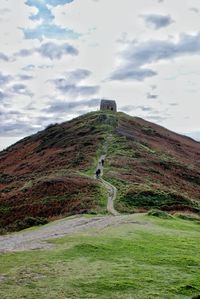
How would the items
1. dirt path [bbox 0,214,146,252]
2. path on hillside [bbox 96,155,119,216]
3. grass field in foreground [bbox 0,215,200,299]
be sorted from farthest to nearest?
path on hillside [bbox 96,155,119,216] < dirt path [bbox 0,214,146,252] < grass field in foreground [bbox 0,215,200,299]

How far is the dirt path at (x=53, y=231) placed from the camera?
2322cm

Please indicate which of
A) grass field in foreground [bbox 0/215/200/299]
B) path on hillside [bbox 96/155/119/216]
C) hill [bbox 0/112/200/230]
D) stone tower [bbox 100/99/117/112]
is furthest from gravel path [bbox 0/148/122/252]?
stone tower [bbox 100/99/117/112]

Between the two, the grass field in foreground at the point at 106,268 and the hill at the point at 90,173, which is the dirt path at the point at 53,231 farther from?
the hill at the point at 90,173

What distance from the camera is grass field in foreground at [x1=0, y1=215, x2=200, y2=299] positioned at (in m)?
15.0

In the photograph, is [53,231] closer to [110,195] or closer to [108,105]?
[110,195]

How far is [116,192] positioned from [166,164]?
27152 millimetres

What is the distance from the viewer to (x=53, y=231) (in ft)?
97.5

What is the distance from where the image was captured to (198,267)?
63.4ft

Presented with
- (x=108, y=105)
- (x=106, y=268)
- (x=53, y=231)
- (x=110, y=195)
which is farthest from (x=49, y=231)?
(x=108, y=105)

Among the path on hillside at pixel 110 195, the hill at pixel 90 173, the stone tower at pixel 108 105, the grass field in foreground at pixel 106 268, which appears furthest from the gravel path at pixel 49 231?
the stone tower at pixel 108 105

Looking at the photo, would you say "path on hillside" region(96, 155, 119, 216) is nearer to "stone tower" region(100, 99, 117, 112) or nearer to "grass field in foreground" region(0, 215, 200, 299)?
"grass field in foreground" region(0, 215, 200, 299)

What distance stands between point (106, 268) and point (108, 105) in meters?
133

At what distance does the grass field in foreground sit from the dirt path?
4.98 feet

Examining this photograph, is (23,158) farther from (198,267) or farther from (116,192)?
(198,267)
